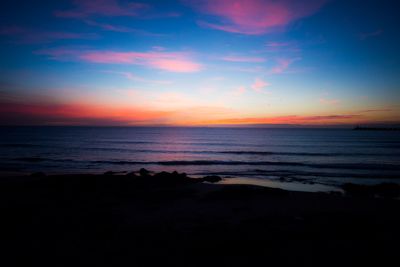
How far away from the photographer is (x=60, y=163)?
3253 cm

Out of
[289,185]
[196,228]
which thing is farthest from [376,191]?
[196,228]

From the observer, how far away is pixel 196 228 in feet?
29.2

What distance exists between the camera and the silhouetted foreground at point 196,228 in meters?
6.71

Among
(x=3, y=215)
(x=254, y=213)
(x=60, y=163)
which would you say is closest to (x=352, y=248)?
(x=254, y=213)

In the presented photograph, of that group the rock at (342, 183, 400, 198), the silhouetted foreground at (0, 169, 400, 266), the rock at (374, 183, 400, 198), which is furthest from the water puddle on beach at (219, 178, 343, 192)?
the silhouetted foreground at (0, 169, 400, 266)

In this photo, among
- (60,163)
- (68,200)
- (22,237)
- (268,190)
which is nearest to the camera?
(22,237)

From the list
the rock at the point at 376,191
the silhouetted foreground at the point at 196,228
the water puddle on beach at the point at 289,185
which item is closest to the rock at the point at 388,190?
the rock at the point at 376,191

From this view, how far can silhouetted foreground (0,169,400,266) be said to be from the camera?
6.71 metres

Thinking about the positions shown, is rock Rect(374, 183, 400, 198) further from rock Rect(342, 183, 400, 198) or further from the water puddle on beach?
the water puddle on beach

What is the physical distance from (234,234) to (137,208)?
5704 millimetres

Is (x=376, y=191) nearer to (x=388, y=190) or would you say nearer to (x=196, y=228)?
(x=388, y=190)

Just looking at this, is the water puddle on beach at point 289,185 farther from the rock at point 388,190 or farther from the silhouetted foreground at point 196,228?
the silhouetted foreground at point 196,228

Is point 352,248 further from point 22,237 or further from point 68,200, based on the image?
point 68,200

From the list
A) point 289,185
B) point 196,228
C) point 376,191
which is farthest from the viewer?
point 289,185
